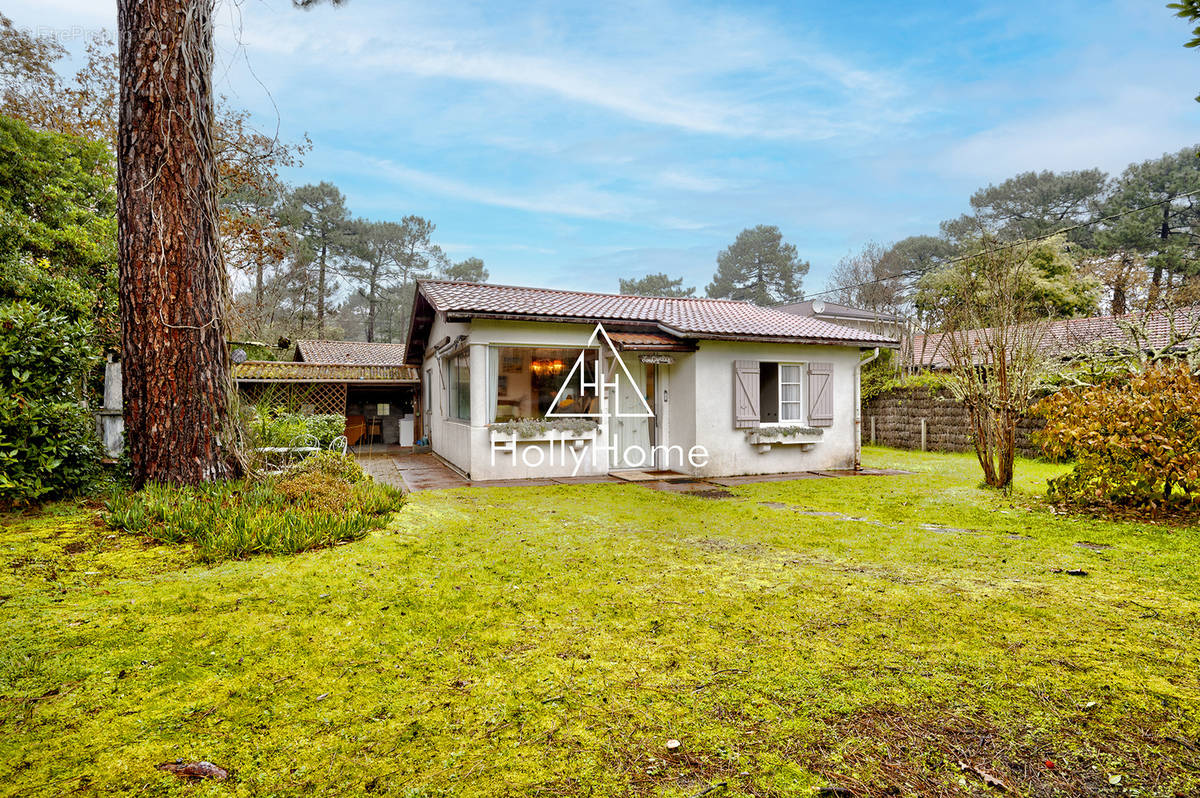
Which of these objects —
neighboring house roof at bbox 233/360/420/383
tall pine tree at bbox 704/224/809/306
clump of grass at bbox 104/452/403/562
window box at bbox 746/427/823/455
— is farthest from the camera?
tall pine tree at bbox 704/224/809/306

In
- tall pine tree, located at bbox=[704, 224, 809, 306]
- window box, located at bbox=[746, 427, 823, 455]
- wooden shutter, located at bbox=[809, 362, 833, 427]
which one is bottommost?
window box, located at bbox=[746, 427, 823, 455]

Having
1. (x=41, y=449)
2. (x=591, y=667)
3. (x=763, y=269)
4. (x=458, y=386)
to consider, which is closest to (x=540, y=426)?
(x=458, y=386)

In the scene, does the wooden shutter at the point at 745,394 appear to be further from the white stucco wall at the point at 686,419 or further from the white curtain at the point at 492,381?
the white curtain at the point at 492,381

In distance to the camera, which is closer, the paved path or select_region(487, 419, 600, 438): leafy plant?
the paved path

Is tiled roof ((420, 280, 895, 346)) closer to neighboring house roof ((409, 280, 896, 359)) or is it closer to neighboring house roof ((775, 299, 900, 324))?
neighboring house roof ((409, 280, 896, 359))

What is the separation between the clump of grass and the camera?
4.13 meters

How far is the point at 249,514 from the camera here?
175 inches

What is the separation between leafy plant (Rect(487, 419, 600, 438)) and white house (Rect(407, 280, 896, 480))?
2 cm

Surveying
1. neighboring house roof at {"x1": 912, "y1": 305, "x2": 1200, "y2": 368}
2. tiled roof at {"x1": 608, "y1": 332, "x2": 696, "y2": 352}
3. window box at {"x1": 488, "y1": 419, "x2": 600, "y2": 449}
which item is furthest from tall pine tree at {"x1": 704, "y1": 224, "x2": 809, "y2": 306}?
window box at {"x1": 488, "y1": 419, "x2": 600, "y2": 449}

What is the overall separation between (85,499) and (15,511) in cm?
48

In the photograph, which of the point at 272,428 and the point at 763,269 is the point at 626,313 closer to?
the point at 272,428

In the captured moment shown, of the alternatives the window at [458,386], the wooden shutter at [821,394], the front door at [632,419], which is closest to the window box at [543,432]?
the front door at [632,419]

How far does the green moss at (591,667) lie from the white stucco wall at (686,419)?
4.45 meters

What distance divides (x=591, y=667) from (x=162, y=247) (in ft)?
17.0
